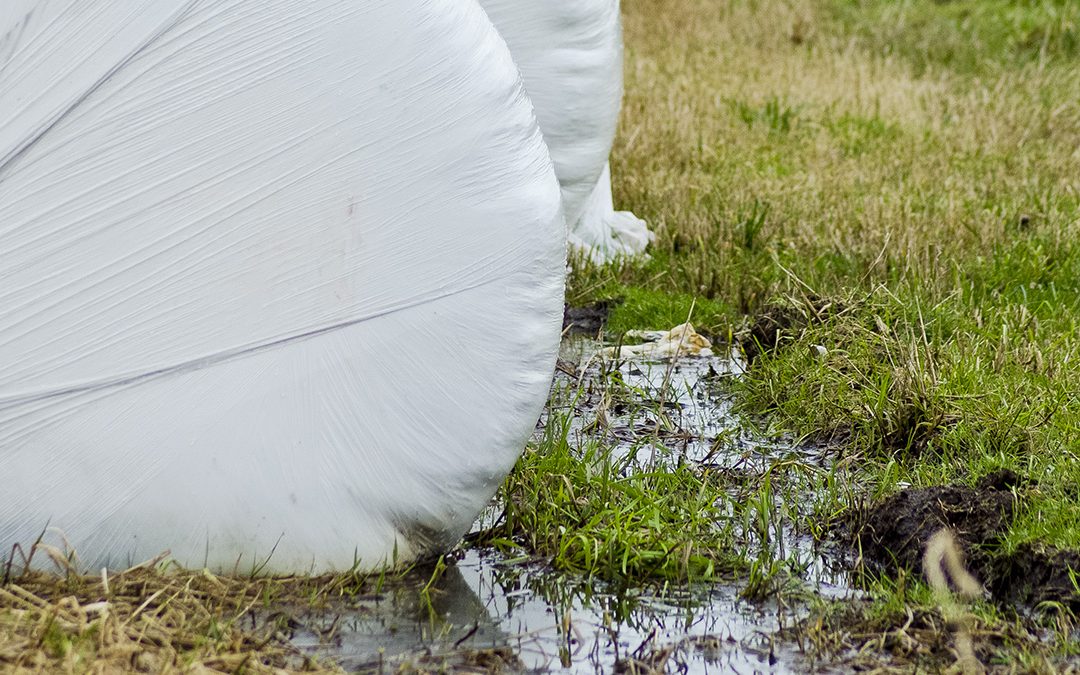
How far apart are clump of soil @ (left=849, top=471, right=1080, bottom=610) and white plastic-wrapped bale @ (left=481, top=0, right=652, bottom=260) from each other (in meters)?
2.19

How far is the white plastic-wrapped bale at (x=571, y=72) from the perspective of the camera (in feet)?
15.5

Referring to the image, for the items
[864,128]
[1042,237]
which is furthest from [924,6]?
[1042,237]

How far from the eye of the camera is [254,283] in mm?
2857

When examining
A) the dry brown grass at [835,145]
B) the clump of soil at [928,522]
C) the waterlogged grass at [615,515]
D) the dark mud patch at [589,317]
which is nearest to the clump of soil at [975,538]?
the clump of soil at [928,522]

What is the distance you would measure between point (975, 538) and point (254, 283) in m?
1.82

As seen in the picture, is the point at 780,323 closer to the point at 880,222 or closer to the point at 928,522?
the point at 880,222

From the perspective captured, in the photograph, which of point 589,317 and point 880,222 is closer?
point 589,317

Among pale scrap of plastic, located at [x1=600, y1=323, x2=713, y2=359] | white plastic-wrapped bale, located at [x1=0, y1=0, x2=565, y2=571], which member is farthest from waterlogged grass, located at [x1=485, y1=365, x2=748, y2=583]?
pale scrap of plastic, located at [x1=600, y1=323, x2=713, y2=359]

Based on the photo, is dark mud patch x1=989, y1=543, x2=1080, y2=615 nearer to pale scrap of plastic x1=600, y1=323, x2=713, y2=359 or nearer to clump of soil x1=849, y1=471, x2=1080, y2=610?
clump of soil x1=849, y1=471, x2=1080, y2=610

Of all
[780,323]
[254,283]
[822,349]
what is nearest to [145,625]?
[254,283]

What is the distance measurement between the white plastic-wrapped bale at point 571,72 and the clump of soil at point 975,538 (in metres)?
2.19

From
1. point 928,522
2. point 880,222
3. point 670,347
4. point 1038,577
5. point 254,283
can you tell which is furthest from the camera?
point 880,222

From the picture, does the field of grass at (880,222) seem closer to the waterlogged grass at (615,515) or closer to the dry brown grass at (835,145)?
the dry brown grass at (835,145)

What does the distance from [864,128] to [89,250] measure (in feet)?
20.3
